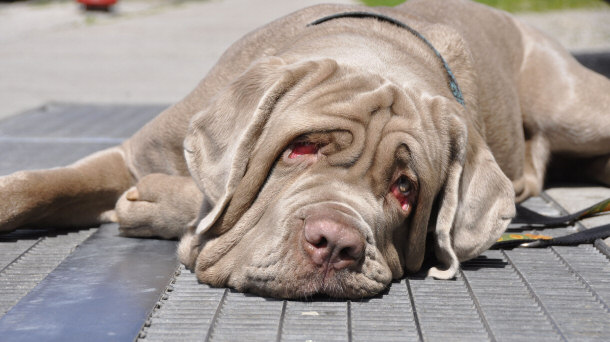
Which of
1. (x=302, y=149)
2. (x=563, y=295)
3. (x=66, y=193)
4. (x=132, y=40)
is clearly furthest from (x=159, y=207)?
(x=132, y=40)

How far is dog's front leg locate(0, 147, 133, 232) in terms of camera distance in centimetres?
347

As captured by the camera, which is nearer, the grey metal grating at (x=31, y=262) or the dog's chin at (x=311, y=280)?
the dog's chin at (x=311, y=280)

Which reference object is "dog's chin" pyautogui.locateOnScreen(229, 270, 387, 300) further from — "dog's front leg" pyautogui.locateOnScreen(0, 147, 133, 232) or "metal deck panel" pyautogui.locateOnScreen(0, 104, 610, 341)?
"dog's front leg" pyautogui.locateOnScreen(0, 147, 133, 232)

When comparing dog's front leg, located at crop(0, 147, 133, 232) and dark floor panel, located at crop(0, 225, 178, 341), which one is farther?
dog's front leg, located at crop(0, 147, 133, 232)

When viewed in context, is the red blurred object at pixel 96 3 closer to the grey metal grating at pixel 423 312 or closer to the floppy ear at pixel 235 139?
the floppy ear at pixel 235 139

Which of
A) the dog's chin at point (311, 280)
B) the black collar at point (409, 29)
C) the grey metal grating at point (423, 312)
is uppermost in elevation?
the black collar at point (409, 29)

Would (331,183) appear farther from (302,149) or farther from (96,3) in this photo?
(96,3)

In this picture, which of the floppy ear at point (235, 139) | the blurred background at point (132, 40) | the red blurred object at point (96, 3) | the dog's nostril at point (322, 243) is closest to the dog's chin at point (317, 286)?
the dog's nostril at point (322, 243)

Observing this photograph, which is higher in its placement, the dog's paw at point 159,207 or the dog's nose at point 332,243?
the dog's nose at point 332,243

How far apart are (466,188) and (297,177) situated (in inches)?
25.4

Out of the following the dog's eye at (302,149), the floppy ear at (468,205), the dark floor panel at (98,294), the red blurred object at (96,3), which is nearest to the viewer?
the dark floor panel at (98,294)

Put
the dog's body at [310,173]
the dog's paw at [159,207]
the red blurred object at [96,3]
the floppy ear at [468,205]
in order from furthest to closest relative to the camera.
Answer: the red blurred object at [96,3] < the dog's paw at [159,207] < the floppy ear at [468,205] < the dog's body at [310,173]

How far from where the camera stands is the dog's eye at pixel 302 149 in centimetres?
290

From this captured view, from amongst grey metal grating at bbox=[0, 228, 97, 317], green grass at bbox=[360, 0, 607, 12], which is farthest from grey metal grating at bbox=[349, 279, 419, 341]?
green grass at bbox=[360, 0, 607, 12]
